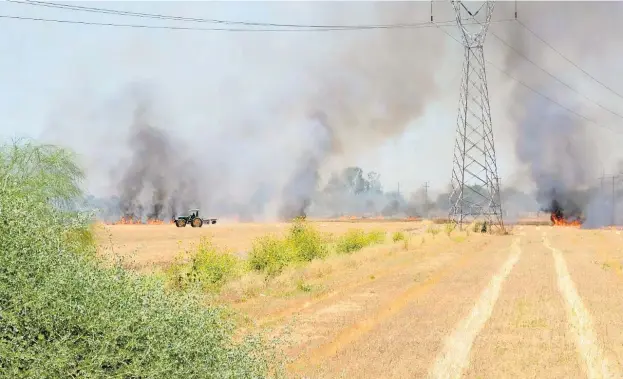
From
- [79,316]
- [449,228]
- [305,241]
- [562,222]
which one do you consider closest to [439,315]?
[79,316]

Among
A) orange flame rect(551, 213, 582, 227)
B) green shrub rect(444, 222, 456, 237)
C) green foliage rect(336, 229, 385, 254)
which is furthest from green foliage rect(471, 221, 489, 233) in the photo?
orange flame rect(551, 213, 582, 227)

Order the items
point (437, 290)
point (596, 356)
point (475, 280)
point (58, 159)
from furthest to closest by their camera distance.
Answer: point (475, 280)
point (437, 290)
point (58, 159)
point (596, 356)

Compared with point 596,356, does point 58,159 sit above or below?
above

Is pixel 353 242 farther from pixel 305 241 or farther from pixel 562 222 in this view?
pixel 562 222

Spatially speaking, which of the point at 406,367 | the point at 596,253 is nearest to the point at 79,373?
the point at 406,367

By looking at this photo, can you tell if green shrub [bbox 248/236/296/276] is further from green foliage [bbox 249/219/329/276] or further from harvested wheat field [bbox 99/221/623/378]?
harvested wheat field [bbox 99/221/623/378]

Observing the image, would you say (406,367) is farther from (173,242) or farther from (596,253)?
(173,242)

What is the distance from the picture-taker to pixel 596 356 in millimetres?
→ 13766

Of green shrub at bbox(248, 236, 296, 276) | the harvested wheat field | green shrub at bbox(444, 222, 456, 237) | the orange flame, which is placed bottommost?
the harvested wheat field

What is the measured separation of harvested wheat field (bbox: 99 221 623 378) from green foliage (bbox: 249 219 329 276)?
2.79ft

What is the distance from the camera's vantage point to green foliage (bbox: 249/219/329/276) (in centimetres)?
3031

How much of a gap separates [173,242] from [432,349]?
46.3 meters

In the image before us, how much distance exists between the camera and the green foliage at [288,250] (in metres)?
30.3

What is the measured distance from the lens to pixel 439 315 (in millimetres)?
18766
